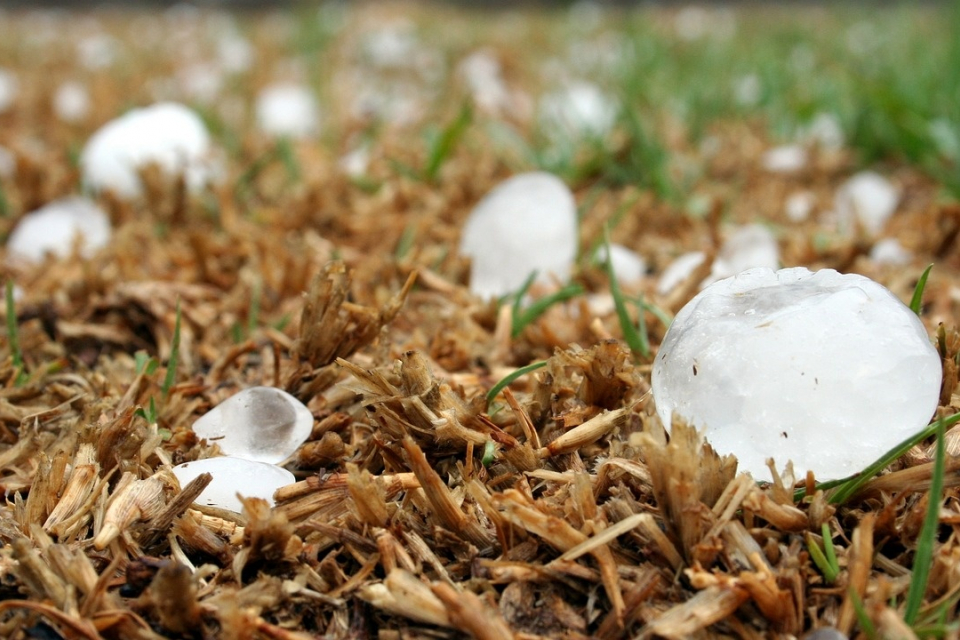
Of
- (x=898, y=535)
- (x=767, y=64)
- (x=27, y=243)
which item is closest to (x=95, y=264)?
(x=27, y=243)

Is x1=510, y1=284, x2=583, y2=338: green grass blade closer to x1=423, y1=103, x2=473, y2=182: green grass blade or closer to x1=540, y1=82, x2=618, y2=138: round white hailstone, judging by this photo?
x1=423, y1=103, x2=473, y2=182: green grass blade

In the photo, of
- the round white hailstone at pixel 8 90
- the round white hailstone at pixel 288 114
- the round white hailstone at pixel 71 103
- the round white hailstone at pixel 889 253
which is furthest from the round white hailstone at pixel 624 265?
the round white hailstone at pixel 8 90

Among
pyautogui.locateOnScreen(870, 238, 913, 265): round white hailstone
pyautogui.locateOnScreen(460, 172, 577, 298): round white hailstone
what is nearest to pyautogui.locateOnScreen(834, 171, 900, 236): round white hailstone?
pyautogui.locateOnScreen(870, 238, 913, 265): round white hailstone

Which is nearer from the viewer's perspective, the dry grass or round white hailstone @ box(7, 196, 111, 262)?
the dry grass

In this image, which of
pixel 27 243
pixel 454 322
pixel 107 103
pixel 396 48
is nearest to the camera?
pixel 454 322

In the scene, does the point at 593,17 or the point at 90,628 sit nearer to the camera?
the point at 90,628

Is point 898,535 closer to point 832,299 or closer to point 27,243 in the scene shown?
point 832,299

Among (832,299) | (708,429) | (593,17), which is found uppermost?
(832,299)
